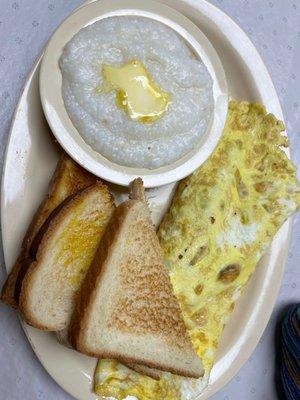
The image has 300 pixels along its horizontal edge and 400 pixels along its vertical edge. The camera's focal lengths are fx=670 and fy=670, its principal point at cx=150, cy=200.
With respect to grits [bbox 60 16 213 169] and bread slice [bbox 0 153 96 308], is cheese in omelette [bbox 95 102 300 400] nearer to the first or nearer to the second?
grits [bbox 60 16 213 169]

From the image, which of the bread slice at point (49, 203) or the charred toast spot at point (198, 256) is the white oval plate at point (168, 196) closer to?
the bread slice at point (49, 203)

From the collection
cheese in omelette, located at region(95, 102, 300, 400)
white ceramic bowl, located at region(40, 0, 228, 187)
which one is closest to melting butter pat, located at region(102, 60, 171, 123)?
white ceramic bowl, located at region(40, 0, 228, 187)

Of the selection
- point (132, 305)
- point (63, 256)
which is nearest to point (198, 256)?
point (132, 305)

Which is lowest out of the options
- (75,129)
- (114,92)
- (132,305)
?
(132,305)

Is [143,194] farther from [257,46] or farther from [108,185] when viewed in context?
[257,46]

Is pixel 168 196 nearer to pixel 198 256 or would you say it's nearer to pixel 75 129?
pixel 198 256

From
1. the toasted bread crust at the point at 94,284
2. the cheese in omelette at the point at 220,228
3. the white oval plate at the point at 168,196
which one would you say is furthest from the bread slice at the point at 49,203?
the cheese in omelette at the point at 220,228

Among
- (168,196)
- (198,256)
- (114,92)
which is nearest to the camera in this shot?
(114,92)
